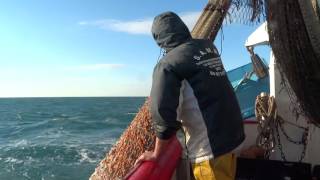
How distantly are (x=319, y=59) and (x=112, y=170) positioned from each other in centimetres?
217

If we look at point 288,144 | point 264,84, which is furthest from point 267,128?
point 264,84

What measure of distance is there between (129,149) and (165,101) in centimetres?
193

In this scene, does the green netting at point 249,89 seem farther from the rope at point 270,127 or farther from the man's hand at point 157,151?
the man's hand at point 157,151

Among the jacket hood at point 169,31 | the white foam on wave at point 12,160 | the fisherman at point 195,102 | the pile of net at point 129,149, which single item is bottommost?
the white foam on wave at point 12,160

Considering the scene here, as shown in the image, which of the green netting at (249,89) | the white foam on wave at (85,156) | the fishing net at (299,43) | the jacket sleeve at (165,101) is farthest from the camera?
the white foam on wave at (85,156)

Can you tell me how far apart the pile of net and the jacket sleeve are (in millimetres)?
1719

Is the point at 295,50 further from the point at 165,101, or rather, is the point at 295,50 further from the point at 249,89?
the point at 249,89

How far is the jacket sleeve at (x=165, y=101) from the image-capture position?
296cm

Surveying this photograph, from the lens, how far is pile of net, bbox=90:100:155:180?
470cm

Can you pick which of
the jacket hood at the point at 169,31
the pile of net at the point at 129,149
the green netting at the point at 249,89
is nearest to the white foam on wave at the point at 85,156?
the green netting at the point at 249,89

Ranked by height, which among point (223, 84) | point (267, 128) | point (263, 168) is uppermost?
point (223, 84)

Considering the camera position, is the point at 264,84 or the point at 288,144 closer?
the point at 288,144

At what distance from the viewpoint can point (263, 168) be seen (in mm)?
4977

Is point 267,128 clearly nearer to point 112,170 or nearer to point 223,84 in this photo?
point 112,170
